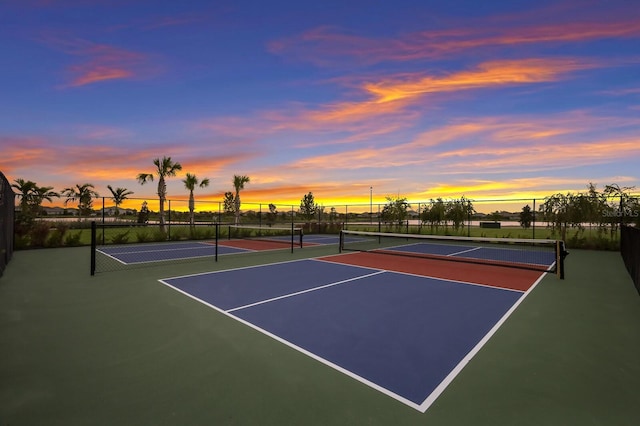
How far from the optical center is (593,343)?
159 inches

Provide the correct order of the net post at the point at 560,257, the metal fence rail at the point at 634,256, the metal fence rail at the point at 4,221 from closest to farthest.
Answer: the metal fence rail at the point at 634,256 → the metal fence rail at the point at 4,221 → the net post at the point at 560,257

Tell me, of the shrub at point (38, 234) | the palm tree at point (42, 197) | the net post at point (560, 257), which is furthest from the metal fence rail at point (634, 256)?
the shrub at point (38, 234)

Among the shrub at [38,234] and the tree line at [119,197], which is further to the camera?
the tree line at [119,197]

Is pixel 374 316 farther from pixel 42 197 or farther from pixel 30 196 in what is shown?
pixel 30 196

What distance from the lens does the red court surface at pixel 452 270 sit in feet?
26.0

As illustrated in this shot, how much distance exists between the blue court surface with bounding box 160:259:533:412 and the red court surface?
745 millimetres

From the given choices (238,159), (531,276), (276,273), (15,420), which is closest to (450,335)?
(15,420)

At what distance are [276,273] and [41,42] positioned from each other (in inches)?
456

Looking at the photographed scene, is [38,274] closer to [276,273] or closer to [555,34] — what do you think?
[276,273]

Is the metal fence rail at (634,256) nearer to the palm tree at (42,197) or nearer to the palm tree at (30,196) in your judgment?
the palm tree at (30,196)

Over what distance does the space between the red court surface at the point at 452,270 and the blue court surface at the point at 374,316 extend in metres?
0.75

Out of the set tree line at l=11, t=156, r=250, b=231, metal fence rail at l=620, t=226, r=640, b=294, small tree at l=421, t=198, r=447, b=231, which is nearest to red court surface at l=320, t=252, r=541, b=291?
metal fence rail at l=620, t=226, r=640, b=294

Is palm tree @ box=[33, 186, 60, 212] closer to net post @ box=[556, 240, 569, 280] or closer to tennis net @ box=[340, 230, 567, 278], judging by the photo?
tennis net @ box=[340, 230, 567, 278]

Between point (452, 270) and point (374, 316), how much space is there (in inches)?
219
